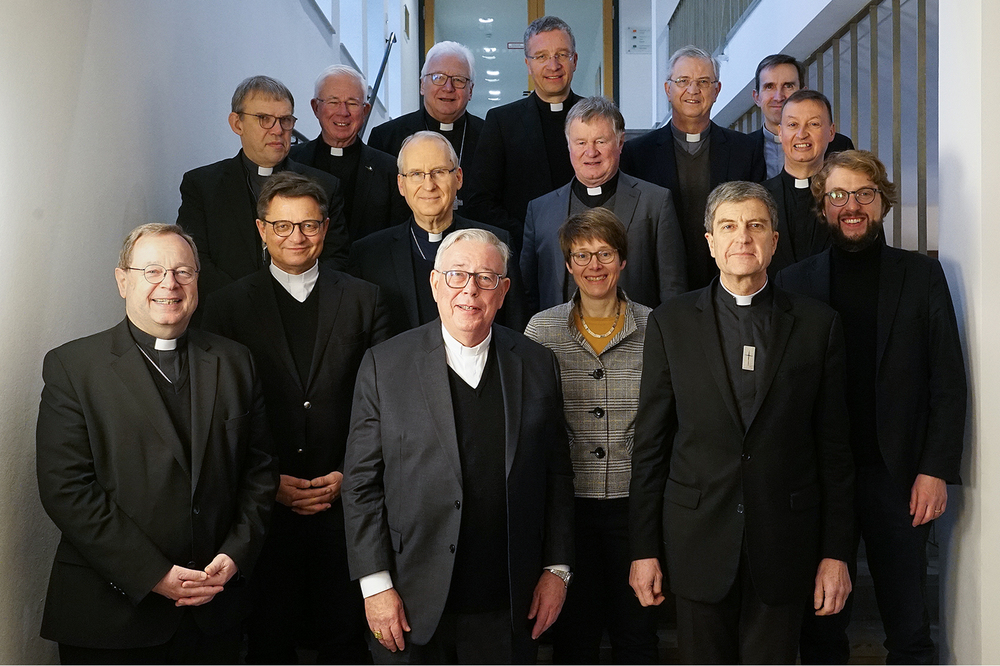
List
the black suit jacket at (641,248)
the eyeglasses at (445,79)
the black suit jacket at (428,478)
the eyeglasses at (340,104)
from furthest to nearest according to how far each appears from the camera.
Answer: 1. the eyeglasses at (445,79)
2. the eyeglasses at (340,104)
3. the black suit jacket at (641,248)
4. the black suit jacket at (428,478)

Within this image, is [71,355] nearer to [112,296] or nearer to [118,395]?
[118,395]

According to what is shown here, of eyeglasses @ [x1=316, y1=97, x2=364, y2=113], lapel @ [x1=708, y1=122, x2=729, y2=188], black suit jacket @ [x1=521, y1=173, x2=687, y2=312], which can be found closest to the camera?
black suit jacket @ [x1=521, y1=173, x2=687, y2=312]

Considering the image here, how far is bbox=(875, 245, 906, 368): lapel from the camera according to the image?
2.99 meters

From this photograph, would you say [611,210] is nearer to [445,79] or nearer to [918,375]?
[918,375]

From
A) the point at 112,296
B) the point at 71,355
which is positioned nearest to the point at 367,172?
the point at 112,296

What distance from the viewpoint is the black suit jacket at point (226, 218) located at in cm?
355

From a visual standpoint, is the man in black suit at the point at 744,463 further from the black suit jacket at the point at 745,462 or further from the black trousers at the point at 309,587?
the black trousers at the point at 309,587

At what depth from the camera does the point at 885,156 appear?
6375 mm

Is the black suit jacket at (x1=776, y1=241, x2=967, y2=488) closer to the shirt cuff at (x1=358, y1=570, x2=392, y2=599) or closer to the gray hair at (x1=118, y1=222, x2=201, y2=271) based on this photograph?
the shirt cuff at (x1=358, y1=570, x2=392, y2=599)

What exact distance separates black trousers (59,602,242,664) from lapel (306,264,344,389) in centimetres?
80

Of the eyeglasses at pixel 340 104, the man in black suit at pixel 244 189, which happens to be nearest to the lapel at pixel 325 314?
the man in black suit at pixel 244 189

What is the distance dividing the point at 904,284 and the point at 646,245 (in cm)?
90

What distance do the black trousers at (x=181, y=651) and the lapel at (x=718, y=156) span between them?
8.80 feet

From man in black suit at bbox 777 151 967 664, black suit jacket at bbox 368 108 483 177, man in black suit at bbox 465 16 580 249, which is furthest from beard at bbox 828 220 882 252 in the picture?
black suit jacket at bbox 368 108 483 177
